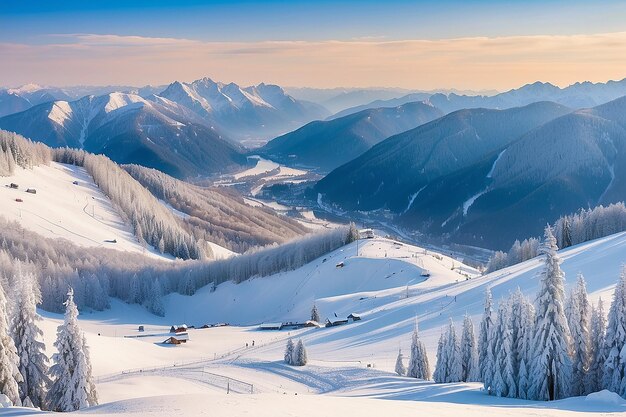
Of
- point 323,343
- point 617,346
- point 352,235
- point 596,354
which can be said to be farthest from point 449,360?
point 352,235

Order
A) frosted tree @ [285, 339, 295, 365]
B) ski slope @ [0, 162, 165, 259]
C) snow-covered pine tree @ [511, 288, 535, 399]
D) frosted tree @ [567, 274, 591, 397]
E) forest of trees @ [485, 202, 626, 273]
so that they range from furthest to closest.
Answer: ski slope @ [0, 162, 165, 259], forest of trees @ [485, 202, 626, 273], frosted tree @ [285, 339, 295, 365], snow-covered pine tree @ [511, 288, 535, 399], frosted tree @ [567, 274, 591, 397]

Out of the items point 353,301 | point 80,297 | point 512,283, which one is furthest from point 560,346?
point 80,297

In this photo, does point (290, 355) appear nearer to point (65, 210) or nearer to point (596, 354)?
point (596, 354)

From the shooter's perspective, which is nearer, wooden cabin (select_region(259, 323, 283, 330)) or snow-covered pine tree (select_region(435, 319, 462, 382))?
snow-covered pine tree (select_region(435, 319, 462, 382))

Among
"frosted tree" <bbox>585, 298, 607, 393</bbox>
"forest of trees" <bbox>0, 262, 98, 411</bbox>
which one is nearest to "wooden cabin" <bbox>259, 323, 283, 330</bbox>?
"forest of trees" <bbox>0, 262, 98, 411</bbox>

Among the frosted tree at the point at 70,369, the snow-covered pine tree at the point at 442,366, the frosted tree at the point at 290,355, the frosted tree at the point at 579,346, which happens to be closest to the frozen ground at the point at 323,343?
the frosted tree at the point at 290,355

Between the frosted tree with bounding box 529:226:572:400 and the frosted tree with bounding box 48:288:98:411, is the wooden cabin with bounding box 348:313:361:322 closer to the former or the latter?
the frosted tree with bounding box 529:226:572:400

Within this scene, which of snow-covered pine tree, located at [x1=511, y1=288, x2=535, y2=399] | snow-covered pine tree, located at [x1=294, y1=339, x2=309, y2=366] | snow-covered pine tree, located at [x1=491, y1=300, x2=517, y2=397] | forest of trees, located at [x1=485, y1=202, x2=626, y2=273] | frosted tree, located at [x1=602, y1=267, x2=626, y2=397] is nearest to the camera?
frosted tree, located at [x1=602, y1=267, x2=626, y2=397]

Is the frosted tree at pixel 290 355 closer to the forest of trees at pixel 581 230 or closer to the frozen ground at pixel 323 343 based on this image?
the frozen ground at pixel 323 343
